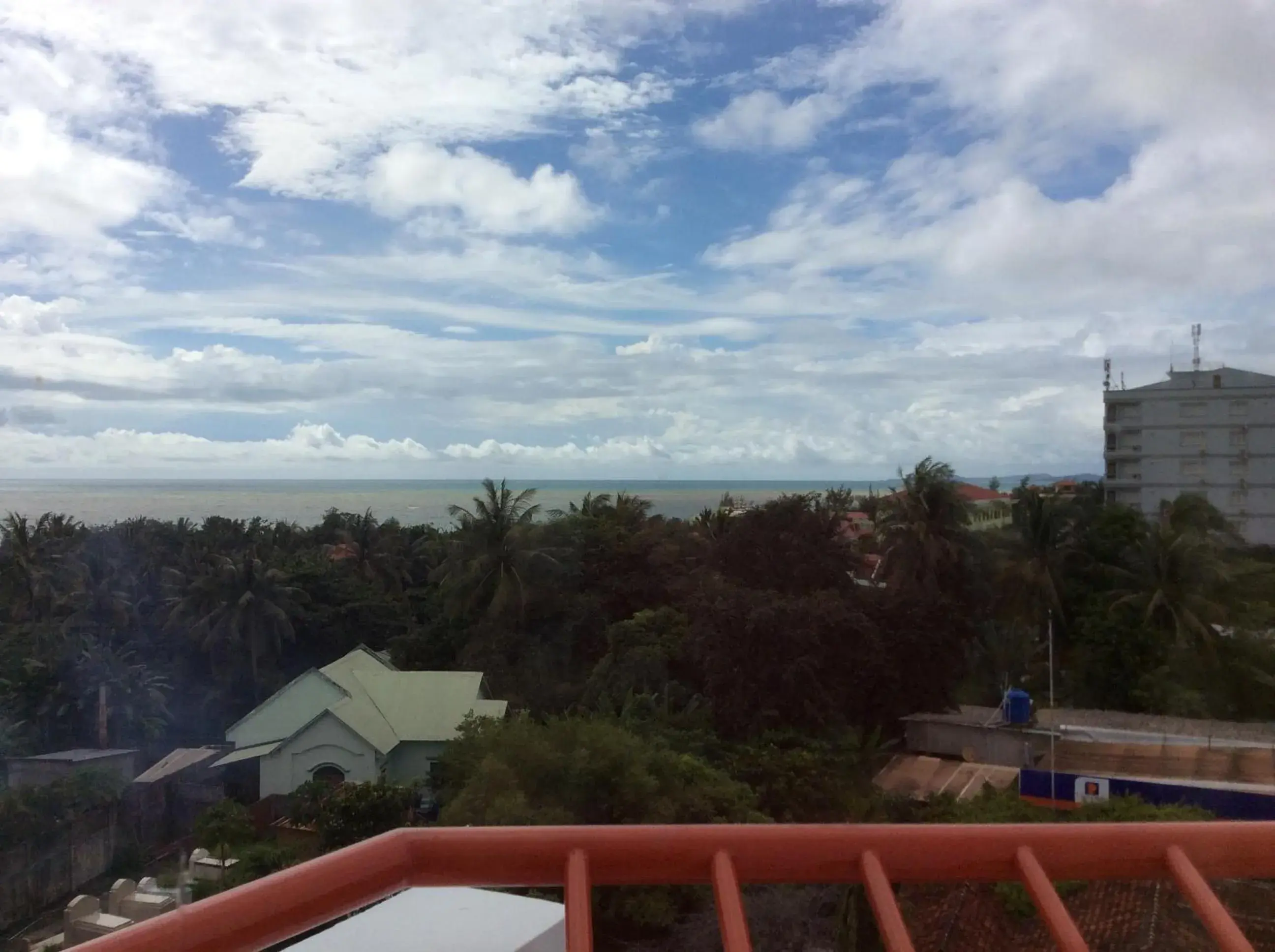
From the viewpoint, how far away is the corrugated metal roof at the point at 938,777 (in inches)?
414

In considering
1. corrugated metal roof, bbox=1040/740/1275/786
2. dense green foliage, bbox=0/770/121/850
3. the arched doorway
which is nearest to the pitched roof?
corrugated metal roof, bbox=1040/740/1275/786

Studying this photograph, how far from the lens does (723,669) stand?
12.3 meters

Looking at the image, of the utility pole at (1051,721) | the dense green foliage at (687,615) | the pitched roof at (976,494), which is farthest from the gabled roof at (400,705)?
the pitched roof at (976,494)

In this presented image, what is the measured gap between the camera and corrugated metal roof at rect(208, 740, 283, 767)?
13.7 metres

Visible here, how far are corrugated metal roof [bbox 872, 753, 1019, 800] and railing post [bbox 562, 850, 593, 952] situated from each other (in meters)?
9.50

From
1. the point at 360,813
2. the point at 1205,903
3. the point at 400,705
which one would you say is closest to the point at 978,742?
the point at 360,813

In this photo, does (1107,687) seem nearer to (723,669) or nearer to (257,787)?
(723,669)

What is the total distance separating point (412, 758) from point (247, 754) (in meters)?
2.71

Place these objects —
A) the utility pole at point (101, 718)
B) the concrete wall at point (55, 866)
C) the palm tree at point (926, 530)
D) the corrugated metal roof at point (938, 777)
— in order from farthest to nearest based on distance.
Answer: the palm tree at point (926, 530) → the utility pole at point (101, 718) → the corrugated metal roof at point (938, 777) → the concrete wall at point (55, 866)

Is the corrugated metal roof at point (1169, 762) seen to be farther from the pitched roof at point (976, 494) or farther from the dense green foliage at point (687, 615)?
the pitched roof at point (976, 494)

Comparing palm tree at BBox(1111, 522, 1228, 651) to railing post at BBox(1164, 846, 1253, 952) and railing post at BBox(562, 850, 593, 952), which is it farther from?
→ railing post at BBox(562, 850, 593, 952)

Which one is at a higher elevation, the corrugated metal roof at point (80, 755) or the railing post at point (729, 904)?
the railing post at point (729, 904)

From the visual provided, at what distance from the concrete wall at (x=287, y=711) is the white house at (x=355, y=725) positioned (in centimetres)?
1

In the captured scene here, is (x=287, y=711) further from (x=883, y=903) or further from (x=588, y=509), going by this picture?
(x=883, y=903)
